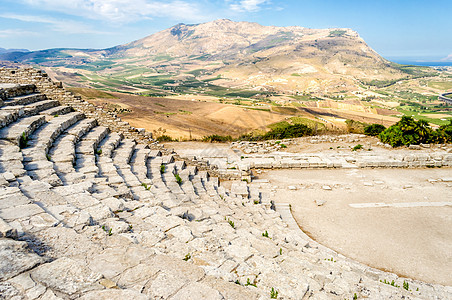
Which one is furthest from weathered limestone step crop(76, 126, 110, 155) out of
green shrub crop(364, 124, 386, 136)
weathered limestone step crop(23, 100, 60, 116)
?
green shrub crop(364, 124, 386, 136)

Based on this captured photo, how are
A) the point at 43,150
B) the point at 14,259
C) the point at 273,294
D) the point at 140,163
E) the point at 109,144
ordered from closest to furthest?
the point at 14,259 < the point at 273,294 < the point at 43,150 < the point at 140,163 < the point at 109,144

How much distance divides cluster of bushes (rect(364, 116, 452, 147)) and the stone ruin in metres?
13.0

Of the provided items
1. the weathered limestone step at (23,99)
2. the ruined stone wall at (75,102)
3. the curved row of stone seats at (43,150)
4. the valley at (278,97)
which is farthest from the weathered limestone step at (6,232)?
the valley at (278,97)

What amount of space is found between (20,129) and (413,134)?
2232 cm

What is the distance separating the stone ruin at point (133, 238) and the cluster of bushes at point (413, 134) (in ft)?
42.8

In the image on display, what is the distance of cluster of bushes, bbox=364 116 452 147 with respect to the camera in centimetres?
1841

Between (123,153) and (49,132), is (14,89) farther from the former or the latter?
(123,153)

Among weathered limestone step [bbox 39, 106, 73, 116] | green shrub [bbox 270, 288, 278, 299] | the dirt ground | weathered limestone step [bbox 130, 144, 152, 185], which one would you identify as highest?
weathered limestone step [bbox 39, 106, 73, 116]

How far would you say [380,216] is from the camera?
10.0 m

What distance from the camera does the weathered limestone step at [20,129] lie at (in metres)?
7.97

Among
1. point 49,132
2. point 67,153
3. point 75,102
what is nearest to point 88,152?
point 67,153

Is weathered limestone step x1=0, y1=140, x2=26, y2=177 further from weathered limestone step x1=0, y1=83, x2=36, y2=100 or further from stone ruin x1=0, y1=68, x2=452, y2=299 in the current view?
weathered limestone step x1=0, y1=83, x2=36, y2=100

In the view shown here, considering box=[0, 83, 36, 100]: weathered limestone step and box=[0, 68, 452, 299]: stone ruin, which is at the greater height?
box=[0, 83, 36, 100]: weathered limestone step

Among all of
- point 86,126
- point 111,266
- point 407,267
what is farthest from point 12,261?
point 86,126
